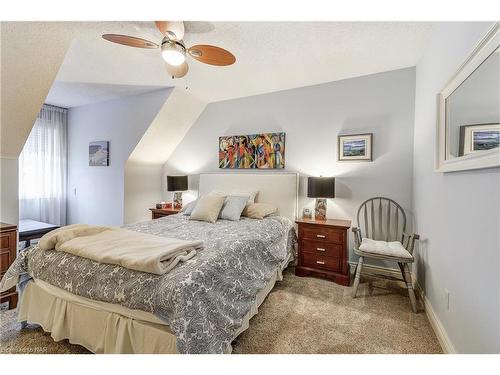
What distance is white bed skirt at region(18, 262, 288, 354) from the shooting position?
1.25 metres

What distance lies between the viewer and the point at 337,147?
300 centimetres

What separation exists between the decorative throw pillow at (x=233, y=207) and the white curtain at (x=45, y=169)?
11.9ft

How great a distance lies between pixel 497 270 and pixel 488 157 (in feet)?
1.76

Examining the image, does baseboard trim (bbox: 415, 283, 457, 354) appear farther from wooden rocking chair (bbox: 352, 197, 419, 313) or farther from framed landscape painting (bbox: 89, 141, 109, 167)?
framed landscape painting (bbox: 89, 141, 109, 167)

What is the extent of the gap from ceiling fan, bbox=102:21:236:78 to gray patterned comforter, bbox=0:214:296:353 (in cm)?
148

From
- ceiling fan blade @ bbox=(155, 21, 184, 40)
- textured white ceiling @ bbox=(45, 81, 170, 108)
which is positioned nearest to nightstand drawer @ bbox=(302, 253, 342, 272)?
ceiling fan blade @ bbox=(155, 21, 184, 40)

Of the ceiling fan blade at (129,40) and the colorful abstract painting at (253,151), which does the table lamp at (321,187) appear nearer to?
the colorful abstract painting at (253,151)

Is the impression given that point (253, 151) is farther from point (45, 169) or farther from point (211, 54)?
point (45, 169)

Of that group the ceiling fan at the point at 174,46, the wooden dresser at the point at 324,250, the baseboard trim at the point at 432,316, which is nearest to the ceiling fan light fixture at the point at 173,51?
the ceiling fan at the point at 174,46

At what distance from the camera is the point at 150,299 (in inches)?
47.3

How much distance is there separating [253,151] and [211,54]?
72.8 inches

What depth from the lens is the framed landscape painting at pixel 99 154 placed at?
3899 mm

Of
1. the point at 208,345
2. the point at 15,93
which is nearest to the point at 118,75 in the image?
the point at 15,93

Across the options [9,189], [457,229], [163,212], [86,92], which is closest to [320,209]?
[457,229]
